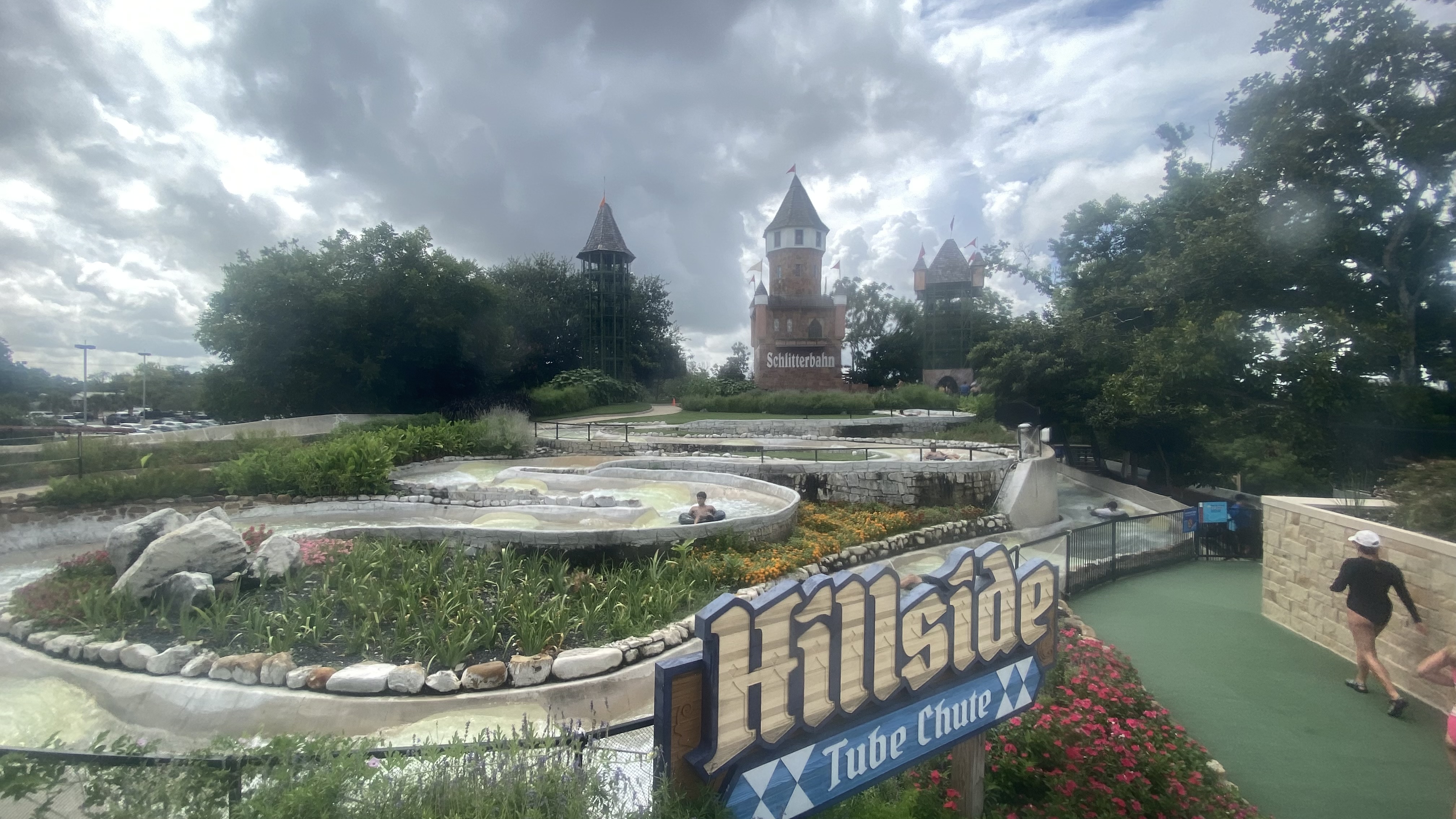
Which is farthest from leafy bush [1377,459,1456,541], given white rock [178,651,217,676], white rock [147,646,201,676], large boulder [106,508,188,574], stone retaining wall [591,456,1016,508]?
large boulder [106,508,188,574]

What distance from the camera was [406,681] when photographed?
5.74m

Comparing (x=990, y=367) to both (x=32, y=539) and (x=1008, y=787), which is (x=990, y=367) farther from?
(x=32, y=539)

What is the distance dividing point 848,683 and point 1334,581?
6.75 meters

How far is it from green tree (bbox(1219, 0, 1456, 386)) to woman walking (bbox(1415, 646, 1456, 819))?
11.9 metres

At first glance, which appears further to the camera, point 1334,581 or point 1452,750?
point 1334,581

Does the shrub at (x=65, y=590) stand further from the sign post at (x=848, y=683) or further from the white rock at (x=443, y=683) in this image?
the sign post at (x=848, y=683)

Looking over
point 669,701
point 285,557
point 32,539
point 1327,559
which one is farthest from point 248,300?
point 1327,559

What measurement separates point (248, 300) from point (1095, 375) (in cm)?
3139

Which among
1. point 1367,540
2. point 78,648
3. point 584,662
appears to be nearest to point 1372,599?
point 1367,540

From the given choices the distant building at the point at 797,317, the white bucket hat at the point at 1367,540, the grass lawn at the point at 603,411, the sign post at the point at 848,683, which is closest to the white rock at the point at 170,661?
the sign post at the point at 848,683

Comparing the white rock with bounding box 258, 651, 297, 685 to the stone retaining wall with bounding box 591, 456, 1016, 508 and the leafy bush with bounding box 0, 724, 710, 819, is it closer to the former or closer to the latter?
the leafy bush with bounding box 0, 724, 710, 819

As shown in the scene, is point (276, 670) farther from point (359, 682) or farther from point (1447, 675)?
point (1447, 675)

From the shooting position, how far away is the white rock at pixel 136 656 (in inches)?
240

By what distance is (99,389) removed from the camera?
15172 mm
